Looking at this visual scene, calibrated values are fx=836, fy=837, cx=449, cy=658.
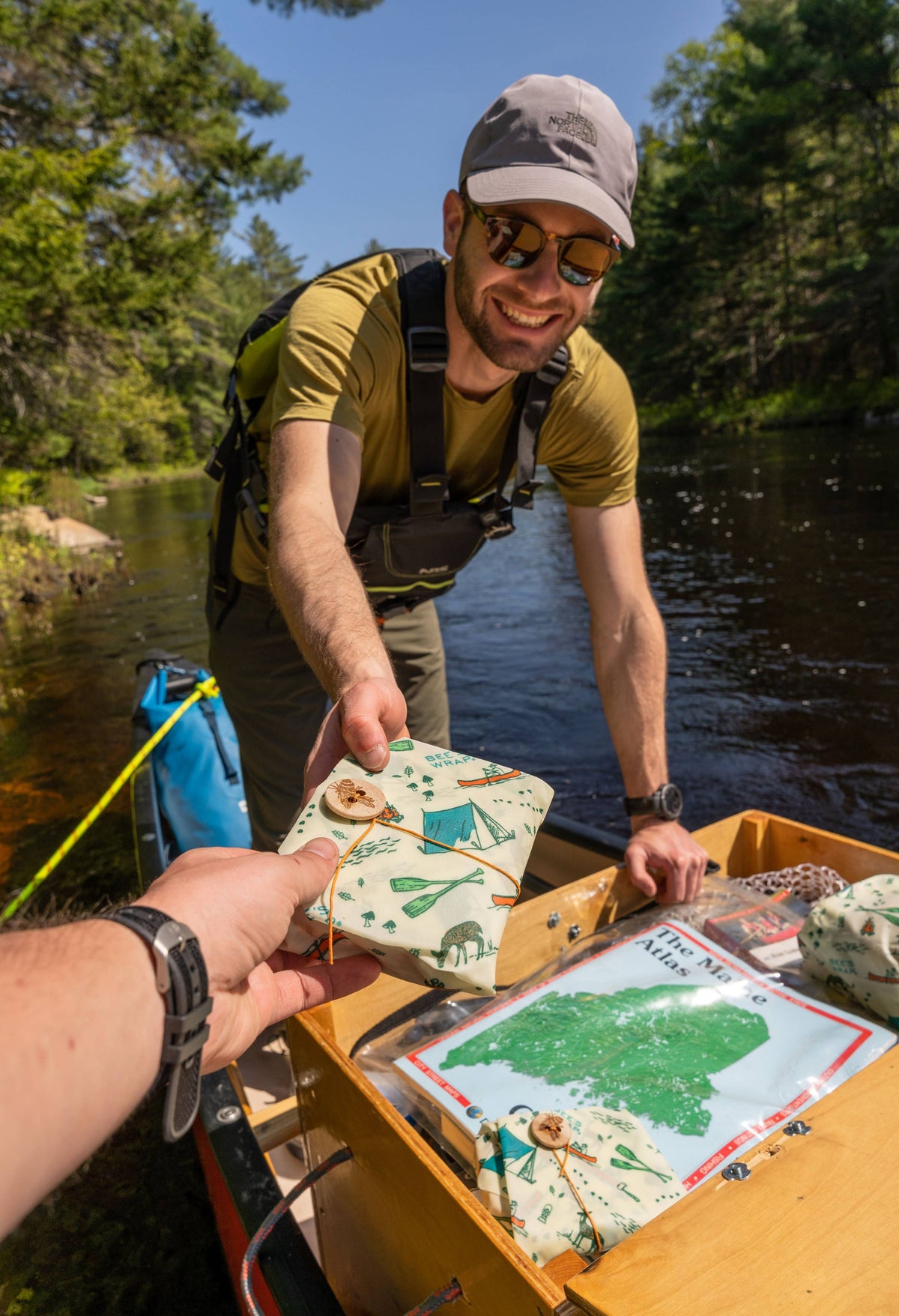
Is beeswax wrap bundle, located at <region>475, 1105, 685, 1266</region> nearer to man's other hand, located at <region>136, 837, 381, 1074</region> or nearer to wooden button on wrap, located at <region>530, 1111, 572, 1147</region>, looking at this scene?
wooden button on wrap, located at <region>530, 1111, 572, 1147</region>

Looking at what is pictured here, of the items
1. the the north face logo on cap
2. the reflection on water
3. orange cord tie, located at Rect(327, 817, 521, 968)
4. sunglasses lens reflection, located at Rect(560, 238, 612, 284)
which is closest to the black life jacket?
sunglasses lens reflection, located at Rect(560, 238, 612, 284)

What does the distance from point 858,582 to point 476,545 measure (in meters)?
8.73

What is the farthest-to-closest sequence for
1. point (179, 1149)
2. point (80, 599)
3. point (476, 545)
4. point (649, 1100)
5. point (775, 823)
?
point (80, 599) → point (179, 1149) → point (476, 545) → point (775, 823) → point (649, 1100)

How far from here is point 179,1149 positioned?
319 centimetres

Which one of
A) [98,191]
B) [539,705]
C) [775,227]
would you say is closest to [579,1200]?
[539,705]

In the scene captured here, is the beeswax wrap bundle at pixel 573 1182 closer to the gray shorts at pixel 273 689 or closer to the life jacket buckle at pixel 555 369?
the gray shorts at pixel 273 689

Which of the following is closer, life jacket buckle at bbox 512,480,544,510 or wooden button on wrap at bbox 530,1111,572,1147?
wooden button on wrap at bbox 530,1111,572,1147

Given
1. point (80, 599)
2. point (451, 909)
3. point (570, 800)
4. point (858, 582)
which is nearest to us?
point (451, 909)

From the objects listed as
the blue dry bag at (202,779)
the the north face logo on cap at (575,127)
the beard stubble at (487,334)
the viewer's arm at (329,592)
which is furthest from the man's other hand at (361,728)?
the blue dry bag at (202,779)

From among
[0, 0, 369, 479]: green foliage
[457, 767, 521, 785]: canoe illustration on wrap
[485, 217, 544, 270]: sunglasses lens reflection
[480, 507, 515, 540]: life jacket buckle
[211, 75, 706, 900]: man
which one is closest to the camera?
[457, 767, 521, 785]: canoe illustration on wrap

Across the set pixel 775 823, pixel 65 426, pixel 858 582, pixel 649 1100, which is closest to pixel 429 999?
pixel 649 1100

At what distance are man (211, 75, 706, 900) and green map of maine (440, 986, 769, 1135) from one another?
565 millimetres

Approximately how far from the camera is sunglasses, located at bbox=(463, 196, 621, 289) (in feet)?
7.11

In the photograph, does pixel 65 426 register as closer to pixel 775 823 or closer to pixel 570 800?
pixel 570 800
